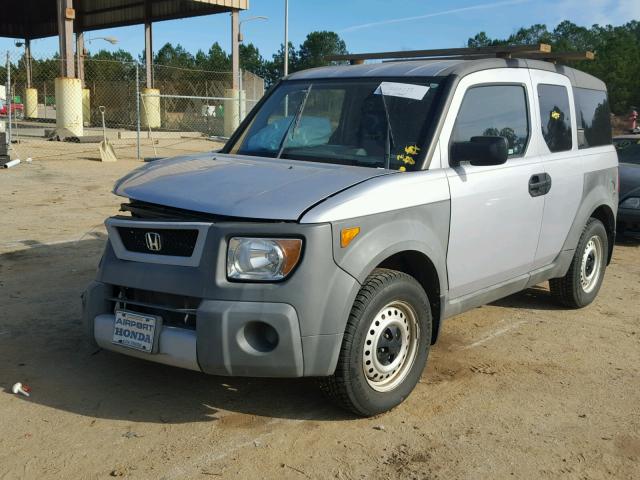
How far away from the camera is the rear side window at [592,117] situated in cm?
571

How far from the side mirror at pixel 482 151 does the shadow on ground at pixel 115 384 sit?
1.70 metres

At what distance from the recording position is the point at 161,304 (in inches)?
144

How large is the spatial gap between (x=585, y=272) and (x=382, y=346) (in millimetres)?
3041

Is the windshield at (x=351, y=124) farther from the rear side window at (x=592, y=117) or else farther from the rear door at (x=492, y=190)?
the rear side window at (x=592, y=117)

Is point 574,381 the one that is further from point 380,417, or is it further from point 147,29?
point 147,29

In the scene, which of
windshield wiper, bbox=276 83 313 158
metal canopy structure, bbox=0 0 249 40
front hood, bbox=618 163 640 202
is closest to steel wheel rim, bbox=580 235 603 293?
windshield wiper, bbox=276 83 313 158

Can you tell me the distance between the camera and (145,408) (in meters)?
3.90

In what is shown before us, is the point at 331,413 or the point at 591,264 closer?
the point at 331,413

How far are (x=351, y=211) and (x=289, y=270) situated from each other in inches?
17.5

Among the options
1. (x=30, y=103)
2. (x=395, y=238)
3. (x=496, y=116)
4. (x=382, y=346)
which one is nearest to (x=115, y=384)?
(x=382, y=346)

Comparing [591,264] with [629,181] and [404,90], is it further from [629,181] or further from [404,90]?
[629,181]

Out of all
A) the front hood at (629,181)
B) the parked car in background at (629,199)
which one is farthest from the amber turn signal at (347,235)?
the front hood at (629,181)

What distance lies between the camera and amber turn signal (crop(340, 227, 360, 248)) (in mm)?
3446

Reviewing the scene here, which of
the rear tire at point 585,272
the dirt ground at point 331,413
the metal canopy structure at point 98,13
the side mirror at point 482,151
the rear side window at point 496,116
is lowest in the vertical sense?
the dirt ground at point 331,413
